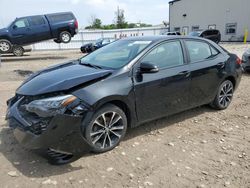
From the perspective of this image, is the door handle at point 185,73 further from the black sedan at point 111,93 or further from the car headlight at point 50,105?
the car headlight at point 50,105

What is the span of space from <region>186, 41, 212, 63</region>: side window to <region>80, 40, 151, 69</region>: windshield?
34.4 inches

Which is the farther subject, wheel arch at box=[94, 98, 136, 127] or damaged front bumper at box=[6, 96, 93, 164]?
wheel arch at box=[94, 98, 136, 127]

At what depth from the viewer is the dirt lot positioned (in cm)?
285

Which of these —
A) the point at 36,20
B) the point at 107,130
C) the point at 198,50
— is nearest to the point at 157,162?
the point at 107,130

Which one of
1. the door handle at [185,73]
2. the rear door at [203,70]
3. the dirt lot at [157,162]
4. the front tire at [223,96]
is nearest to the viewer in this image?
the dirt lot at [157,162]

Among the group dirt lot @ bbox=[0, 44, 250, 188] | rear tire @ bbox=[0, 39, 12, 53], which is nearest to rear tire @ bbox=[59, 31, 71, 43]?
rear tire @ bbox=[0, 39, 12, 53]

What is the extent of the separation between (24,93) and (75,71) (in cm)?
77

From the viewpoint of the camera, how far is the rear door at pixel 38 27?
1557 centimetres

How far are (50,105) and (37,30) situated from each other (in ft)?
46.5

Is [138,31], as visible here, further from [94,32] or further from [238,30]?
[238,30]

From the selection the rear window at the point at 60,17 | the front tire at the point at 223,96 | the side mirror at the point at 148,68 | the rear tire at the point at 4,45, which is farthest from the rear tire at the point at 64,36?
the side mirror at the point at 148,68

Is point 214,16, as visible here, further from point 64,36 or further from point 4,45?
point 4,45

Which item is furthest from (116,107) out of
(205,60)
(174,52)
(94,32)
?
(94,32)

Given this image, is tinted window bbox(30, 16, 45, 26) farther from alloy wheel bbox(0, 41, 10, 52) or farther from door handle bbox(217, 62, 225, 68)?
door handle bbox(217, 62, 225, 68)
